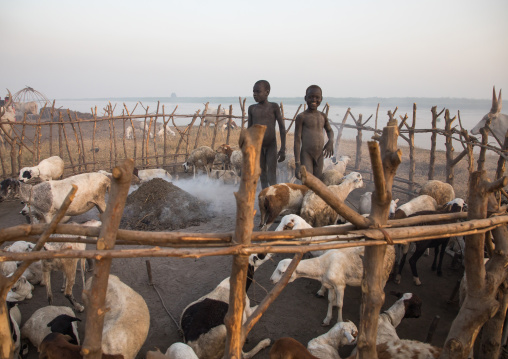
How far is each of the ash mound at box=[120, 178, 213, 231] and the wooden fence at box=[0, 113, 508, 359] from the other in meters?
4.66

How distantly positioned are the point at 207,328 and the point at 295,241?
5.63 feet

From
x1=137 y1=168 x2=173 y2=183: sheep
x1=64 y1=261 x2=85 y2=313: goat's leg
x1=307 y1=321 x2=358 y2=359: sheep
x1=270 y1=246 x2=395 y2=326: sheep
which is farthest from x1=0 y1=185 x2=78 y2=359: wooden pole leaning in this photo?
x1=137 y1=168 x2=173 y2=183: sheep

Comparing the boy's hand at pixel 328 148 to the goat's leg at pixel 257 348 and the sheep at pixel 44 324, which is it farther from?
the sheep at pixel 44 324

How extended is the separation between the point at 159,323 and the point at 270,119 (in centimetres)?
472

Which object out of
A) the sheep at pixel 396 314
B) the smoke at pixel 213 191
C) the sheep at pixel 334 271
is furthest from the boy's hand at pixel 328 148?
the sheep at pixel 396 314

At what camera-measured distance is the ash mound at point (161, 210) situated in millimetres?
7121

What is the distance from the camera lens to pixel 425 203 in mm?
6574

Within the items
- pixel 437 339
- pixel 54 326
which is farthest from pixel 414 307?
pixel 54 326

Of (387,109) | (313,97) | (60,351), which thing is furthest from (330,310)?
(387,109)

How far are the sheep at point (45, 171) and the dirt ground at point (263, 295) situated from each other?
147 inches

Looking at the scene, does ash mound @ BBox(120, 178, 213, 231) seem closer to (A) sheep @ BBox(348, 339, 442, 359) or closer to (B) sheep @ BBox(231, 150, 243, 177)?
(B) sheep @ BBox(231, 150, 243, 177)

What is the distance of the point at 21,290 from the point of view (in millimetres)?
4570

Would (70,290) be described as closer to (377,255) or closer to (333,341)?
(333,341)

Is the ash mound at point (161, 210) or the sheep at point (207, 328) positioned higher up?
the ash mound at point (161, 210)
